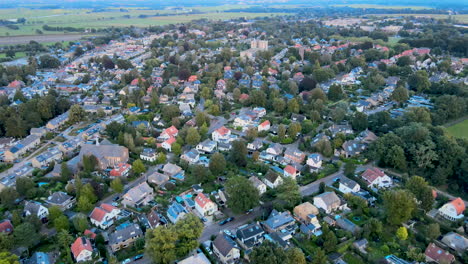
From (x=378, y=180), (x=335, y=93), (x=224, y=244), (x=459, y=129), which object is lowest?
(x=224, y=244)

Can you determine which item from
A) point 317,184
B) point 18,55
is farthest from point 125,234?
point 18,55

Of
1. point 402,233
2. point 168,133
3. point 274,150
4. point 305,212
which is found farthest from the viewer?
point 168,133

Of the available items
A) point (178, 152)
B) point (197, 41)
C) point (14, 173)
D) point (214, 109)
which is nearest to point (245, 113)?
point (214, 109)

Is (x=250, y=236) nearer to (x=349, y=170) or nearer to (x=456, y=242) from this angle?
(x=349, y=170)

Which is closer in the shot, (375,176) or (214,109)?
(375,176)

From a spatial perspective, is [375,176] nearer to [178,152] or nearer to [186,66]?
[178,152]

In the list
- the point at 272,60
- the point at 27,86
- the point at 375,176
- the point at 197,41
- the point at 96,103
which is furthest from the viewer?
the point at 197,41
